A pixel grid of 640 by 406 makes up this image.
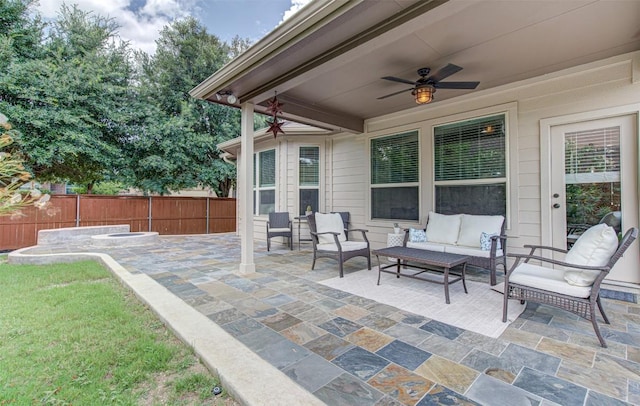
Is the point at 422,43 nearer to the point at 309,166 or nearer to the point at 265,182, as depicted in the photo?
the point at 309,166

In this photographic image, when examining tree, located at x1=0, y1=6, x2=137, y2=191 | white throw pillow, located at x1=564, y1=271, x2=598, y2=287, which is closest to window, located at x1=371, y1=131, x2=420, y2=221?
white throw pillow, located at x1=564, y1=271, x2=598, y2=287

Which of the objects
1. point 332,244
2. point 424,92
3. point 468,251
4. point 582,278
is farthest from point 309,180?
point 582,278

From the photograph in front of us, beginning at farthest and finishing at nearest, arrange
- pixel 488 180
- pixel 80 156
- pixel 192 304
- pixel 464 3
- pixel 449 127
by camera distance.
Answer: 1. pixel 80 156
2. pixel 449 127
3. pixel 488 180
4. pixel 192 304
5. pixel 464 3

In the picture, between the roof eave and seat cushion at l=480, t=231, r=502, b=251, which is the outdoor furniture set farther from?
the roof eave

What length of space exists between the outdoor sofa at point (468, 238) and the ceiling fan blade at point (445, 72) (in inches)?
80.0

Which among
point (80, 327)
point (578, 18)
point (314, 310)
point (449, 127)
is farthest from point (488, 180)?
point (80, 327)

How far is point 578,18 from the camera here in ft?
8.83

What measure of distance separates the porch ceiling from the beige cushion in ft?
6.58

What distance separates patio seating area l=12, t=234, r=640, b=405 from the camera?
63.6 inches

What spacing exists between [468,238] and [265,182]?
5179 mm

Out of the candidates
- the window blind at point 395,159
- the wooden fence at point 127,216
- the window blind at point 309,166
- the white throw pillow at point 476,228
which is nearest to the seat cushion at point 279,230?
the window blind at point 309,166

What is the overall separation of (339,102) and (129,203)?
7.92 m

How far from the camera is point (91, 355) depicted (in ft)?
6.62

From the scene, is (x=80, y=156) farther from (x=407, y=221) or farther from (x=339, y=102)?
(x=407, y=221)
